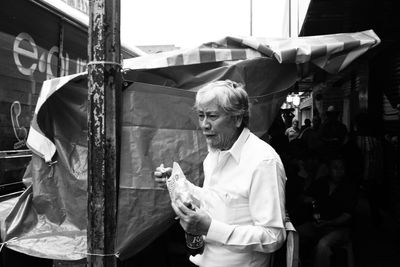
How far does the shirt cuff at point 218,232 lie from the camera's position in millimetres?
1784

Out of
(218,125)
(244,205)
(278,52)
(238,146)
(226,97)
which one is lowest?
(244,205)

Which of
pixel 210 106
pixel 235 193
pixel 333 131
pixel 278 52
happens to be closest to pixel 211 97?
pixel 210 106

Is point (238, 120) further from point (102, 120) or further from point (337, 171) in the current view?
point (337, 171)

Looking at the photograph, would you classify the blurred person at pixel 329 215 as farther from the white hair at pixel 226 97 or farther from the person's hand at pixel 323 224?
the white hair at pixel 226 97

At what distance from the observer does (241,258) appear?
1.89 m

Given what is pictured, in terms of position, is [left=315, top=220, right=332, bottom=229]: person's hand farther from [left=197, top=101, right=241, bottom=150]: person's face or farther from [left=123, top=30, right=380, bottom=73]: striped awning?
[left=197, top=101, right=241, bottom=150]: person's face

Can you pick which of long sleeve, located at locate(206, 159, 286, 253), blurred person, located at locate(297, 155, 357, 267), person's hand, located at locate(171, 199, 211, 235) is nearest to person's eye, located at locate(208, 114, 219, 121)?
long sleeve, located at locate(206, 159, 286, 253)

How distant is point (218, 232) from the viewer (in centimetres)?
179

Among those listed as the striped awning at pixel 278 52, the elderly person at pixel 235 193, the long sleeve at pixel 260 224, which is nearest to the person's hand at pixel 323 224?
the striped awning at pixel 278 52

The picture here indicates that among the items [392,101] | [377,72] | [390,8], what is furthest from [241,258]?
[377,72]

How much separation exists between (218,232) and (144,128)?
3.51 feet

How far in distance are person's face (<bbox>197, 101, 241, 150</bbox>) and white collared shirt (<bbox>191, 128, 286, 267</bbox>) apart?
51mm

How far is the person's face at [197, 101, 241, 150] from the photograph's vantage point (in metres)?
1.94

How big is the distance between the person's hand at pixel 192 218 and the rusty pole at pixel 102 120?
0.43 m
